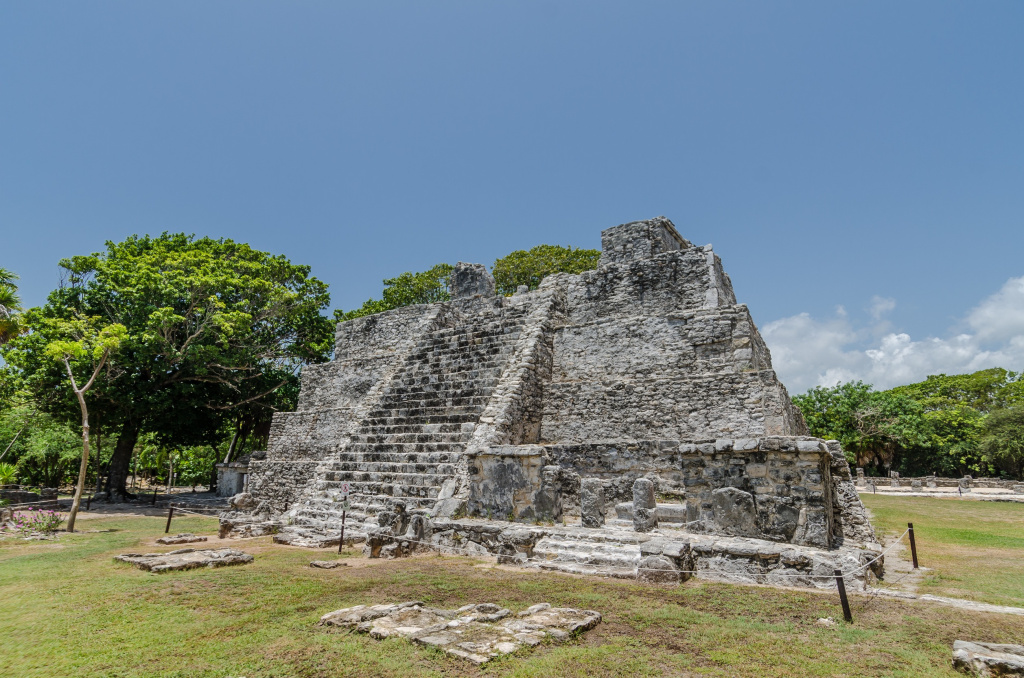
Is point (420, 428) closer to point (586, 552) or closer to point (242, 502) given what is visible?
point (242, 502)

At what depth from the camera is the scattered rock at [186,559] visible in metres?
5.93

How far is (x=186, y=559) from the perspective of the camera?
20.1 feet

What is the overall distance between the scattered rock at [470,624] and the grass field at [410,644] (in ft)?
0.34

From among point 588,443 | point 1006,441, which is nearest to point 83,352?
point 588,443

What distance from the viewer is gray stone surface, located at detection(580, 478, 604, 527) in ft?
22.6

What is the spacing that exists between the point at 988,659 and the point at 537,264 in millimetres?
28742

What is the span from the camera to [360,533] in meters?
8.04

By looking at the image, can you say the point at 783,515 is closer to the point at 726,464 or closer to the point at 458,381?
the point at 726,464

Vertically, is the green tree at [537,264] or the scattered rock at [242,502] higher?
the green tree at [537,264]

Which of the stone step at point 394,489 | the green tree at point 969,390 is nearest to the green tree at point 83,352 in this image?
the stone step at point 394,489

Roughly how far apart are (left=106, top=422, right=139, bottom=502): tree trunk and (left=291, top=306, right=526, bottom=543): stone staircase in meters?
12.5

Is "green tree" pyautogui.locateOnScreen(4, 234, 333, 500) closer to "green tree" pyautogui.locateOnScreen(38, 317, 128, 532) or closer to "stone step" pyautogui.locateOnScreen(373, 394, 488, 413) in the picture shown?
"green tree" pyautogui.locateOnScreen(38, 317, 128, 532)

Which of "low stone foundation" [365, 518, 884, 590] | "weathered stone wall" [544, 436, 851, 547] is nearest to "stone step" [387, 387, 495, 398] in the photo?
"low stone foundation" [365, 518, 884, 590]

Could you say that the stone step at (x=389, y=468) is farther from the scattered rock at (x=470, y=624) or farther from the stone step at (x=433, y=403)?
the scattered rock at (x=470, y=624)
